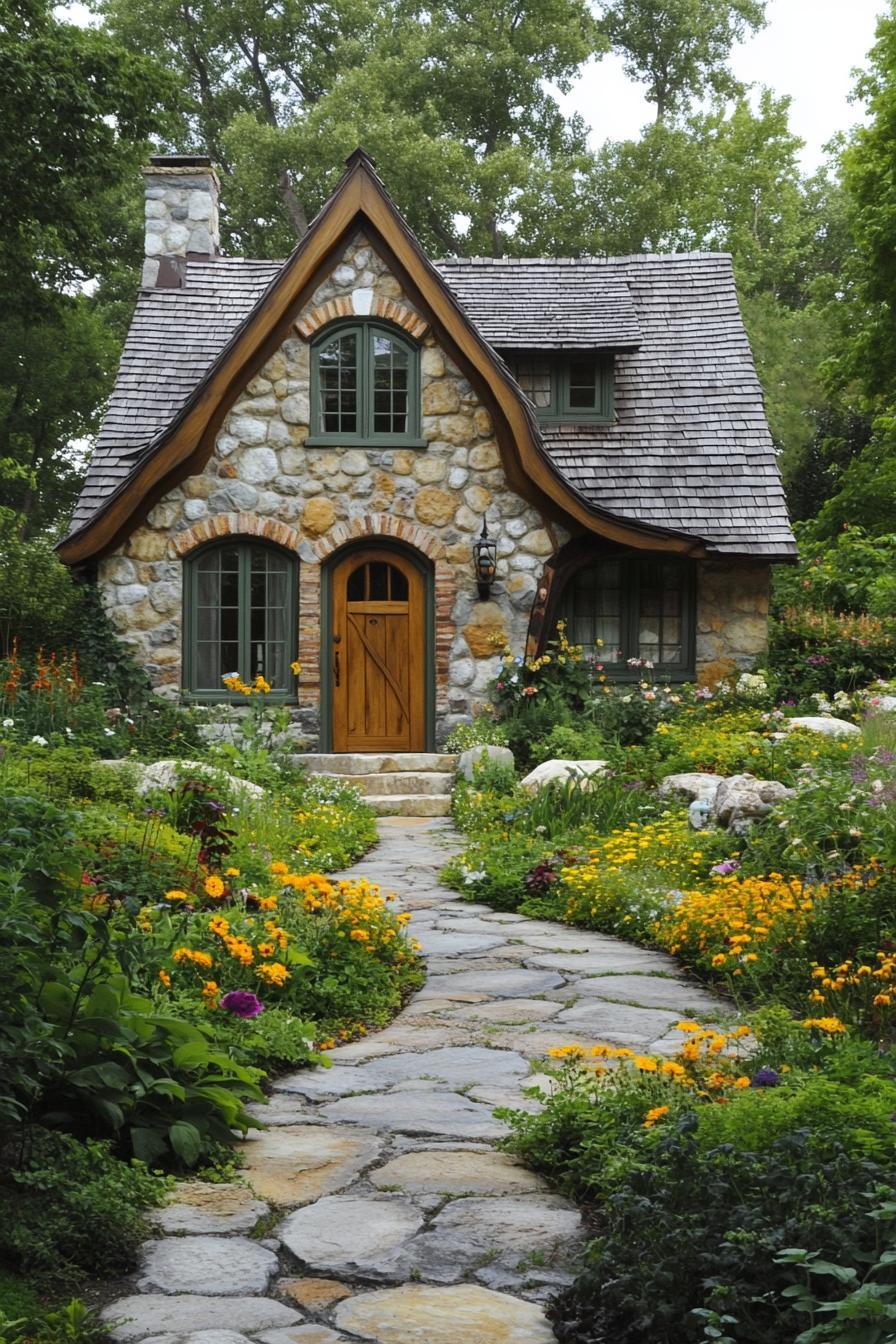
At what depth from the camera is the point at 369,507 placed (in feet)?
49.4

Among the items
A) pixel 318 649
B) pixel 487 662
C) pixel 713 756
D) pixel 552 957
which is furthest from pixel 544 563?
pixel 552 957

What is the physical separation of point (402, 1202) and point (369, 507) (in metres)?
11.8

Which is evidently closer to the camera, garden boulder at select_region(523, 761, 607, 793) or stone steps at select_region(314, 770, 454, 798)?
garden boulder at select_region(523, 761, 607, 793)

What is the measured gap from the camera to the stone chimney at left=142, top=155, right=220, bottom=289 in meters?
18.1

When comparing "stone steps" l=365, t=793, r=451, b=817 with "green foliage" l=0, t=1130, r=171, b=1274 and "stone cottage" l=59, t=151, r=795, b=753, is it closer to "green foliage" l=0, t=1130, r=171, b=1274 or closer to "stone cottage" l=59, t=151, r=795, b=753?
"stone cottage" l=59, t=151, r=795, b=753

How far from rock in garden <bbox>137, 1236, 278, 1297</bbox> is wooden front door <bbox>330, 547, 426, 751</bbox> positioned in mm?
11766

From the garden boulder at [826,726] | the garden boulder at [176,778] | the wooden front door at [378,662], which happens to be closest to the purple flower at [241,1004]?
the garden boulder at [176,778]

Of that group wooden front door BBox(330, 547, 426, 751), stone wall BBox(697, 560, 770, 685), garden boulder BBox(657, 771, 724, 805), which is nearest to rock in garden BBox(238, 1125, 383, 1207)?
garden boulder BBox(657, 771, 724, 805)

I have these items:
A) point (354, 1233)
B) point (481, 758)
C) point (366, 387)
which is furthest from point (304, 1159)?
point (366, 387)

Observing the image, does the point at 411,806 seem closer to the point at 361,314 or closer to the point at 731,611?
the point at 731,611

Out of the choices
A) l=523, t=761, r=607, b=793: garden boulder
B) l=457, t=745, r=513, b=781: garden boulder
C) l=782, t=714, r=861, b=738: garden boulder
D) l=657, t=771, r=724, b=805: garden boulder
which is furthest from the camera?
l=457, t=745, r=513, b=781: garden boulder

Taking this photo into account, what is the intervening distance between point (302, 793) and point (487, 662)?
3.90 m

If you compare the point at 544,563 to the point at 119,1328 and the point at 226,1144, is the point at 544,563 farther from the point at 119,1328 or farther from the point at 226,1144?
the point at 119,1328

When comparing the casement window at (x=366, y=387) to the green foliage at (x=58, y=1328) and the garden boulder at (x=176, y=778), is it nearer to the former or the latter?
the garden boulder at (x=176, y=778)
